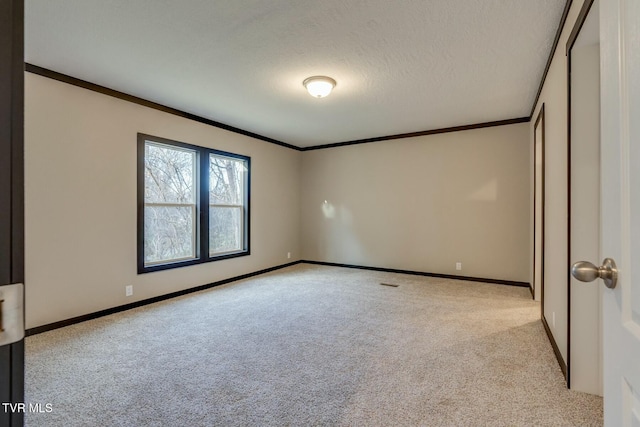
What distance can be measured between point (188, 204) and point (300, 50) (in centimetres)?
270

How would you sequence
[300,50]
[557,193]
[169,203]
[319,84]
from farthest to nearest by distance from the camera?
[169,203] < [319,84] < [300,50] < [557,193]

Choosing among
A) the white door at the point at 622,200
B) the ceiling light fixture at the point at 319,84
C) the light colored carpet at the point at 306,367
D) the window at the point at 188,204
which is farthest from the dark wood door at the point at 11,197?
the window at the point at 188,204

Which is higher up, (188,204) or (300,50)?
(300,50)

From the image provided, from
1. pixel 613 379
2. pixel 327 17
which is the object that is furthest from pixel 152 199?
pixel 613 379

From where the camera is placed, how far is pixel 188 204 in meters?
4.46

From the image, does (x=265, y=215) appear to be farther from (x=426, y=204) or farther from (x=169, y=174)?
(x=426, y=204)

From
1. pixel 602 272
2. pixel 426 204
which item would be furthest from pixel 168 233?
pixel 602 272

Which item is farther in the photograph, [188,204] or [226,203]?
[226,203]

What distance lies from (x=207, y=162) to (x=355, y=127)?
2.33 m

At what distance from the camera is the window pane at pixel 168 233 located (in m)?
4.02

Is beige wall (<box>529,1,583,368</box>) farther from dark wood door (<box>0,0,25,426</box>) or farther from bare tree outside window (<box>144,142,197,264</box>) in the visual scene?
bare tree outside window (<box>144,142,197,264</box>)

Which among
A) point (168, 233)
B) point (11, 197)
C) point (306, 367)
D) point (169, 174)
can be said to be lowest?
point (306, 367)

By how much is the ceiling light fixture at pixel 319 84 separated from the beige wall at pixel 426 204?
262cm

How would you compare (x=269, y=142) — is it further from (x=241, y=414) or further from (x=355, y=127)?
(x=241, y=414)
